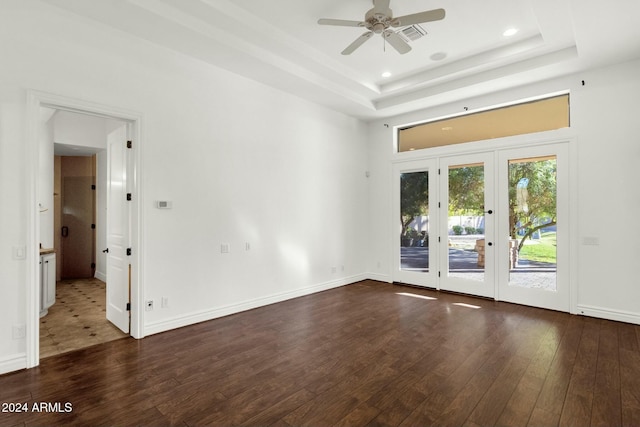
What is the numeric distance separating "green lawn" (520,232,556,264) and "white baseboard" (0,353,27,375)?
6234 mm

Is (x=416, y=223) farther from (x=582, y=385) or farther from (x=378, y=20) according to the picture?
(x=378, y=20)

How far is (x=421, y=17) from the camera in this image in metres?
3.04

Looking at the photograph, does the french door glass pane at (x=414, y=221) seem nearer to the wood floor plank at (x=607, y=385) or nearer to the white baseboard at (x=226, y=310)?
the white baseboard at (x=226, y=310)

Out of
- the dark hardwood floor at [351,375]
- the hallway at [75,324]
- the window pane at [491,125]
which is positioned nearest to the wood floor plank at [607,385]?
the dark hardwood floor at [351,375]

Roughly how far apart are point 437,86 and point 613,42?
2154mm

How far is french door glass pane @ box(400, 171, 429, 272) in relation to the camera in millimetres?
Answer: 6172

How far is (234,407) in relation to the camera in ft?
7.79

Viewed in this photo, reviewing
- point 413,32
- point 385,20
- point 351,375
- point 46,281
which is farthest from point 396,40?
point 46,281

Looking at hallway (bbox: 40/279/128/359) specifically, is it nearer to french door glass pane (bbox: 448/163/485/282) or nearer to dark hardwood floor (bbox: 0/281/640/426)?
dark hardwood floor (bbox: 0/281/640/426)

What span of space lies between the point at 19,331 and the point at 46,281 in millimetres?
2183

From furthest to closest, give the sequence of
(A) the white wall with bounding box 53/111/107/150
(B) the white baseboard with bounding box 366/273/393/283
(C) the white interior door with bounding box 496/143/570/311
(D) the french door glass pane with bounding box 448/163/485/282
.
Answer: (B) the white baseboard with bounding box 366/273/393/283
(A) the white wall with bounding box 53/111/107/150
(D) the french door glass pane with bounding box 448/163/485/282
(C) the white interior door with bounding box 496/143/570/311

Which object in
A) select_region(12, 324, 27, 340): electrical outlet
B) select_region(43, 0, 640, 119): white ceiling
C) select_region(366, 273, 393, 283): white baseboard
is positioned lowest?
select_region(366, 273, 393, 283): white baseboard

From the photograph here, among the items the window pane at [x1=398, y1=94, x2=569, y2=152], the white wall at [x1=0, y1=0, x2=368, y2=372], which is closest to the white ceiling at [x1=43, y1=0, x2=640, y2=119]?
the white wall at [x1=0, y1=0, x2=368, y2=372]

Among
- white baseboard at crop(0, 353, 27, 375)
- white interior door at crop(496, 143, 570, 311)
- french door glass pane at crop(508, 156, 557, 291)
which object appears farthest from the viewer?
french door glass pane at crop(508, 156, 557, 291)
